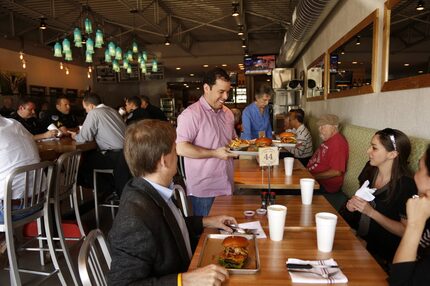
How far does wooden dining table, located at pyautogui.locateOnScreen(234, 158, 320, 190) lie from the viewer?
2703 mm

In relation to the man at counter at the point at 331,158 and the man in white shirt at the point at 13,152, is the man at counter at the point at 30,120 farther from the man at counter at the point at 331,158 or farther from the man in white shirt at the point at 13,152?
the man at counter at the point at 331,158

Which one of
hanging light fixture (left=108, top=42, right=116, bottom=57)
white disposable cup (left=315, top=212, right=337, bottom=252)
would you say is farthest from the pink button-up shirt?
hanging light fixture (left=108, top=42, right=116, bottom=57)

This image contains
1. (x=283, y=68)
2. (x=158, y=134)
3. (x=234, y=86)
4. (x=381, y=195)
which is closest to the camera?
(x=158, y=134)

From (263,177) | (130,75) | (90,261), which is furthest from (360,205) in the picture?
(130,75)

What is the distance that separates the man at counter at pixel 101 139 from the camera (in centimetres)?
421

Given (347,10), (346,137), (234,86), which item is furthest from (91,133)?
(234,86)

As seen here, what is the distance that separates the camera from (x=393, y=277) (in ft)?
4.00

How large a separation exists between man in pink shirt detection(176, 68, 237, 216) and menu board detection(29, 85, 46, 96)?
28.4 ft

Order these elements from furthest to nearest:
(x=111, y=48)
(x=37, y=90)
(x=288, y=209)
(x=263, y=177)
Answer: (x=37, y=90) < (x=111, y=48) < (x=263, y=177) < (x=288, y=209)

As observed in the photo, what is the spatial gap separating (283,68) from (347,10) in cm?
583

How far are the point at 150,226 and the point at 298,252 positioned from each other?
686 millimetres

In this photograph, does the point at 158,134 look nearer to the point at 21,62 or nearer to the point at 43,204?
the point at 43,204

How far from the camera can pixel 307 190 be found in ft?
6.98

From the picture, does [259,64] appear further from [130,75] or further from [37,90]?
[37,90]
